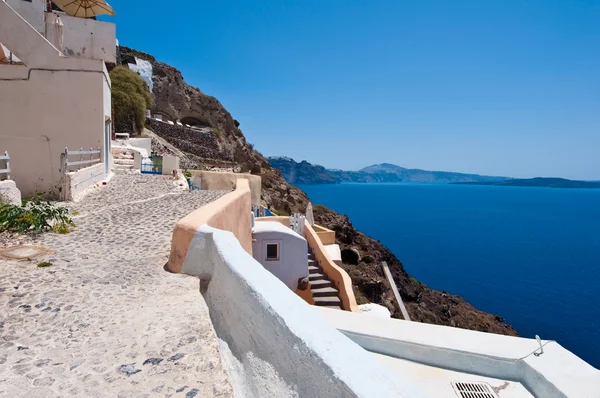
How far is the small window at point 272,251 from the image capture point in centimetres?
1238

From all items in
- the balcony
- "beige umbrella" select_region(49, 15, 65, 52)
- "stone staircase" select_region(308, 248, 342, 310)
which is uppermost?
the balcony

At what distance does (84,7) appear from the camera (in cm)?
1819

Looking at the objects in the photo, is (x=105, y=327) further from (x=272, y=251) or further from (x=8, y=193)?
(x=272, y=251)

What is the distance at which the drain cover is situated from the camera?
4719 millimetres

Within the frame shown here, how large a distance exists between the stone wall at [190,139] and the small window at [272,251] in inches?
1139

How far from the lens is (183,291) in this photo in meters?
3.89

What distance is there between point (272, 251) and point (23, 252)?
811cm

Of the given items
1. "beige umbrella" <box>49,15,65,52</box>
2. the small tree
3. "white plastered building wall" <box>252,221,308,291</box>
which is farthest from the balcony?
the small tree

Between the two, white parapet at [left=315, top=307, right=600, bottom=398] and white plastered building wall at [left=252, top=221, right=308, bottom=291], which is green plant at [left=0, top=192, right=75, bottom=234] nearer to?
white parapet at [left=315, top=307, right=600, bottom=398]

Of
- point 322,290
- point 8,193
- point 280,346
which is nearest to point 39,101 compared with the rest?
point 8,193

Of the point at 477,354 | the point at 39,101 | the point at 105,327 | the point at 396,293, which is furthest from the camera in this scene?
the point at 396,293

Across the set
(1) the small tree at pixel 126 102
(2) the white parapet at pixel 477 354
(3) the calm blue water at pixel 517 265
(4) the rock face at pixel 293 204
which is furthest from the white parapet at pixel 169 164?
(3) the calm blue water at pixel 517 265

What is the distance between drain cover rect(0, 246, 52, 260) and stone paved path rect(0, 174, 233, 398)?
0.53ft

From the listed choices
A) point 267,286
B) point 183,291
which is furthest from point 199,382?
point 183,291
